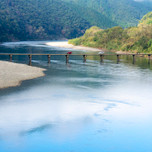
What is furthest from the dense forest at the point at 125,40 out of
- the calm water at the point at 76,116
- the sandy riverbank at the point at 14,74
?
the calm water at the point at 76,116

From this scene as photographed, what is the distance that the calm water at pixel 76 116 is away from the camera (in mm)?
25469

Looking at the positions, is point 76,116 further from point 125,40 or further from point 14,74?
point 125,40

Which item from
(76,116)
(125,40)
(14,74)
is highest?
(125,40)

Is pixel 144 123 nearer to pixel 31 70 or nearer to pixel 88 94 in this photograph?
pixel 88 94

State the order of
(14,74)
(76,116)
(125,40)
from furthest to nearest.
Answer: (125,40), (14,74), (76,116)

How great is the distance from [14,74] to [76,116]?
24923 mm

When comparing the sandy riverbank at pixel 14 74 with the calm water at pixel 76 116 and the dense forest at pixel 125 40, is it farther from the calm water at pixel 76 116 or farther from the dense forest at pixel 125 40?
the dense forest at pixel 125 40

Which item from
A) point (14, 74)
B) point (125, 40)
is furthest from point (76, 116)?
point (125, 40)

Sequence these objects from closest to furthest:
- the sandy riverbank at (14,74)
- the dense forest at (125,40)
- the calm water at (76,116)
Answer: the calm water at (76,116), the sandy riverbank at (14,74), the dense forest at (125,40)

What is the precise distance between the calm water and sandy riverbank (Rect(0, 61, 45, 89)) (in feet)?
6.90

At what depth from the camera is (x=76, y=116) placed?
106 feet

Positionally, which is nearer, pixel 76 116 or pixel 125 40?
pixel 76 116

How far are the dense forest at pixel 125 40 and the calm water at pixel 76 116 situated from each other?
5924cm

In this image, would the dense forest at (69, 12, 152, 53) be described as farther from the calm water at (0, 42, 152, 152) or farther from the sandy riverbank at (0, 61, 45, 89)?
the calm water at (0, 42, 152, 152)
